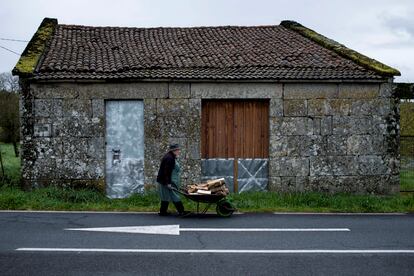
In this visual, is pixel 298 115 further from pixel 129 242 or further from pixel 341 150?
pixel 129 242

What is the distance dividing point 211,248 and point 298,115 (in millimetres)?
7889

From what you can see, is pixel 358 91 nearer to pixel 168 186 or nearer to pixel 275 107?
pixel 275 107

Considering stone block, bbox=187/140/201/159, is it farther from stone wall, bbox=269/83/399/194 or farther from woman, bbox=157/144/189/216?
woman, bbox=157/144/189/216

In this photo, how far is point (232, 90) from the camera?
15.9m

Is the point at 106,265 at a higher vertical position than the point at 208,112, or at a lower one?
lower

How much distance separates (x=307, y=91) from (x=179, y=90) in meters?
3.77

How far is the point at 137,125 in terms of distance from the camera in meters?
16.0

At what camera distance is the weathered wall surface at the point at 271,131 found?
15.7m

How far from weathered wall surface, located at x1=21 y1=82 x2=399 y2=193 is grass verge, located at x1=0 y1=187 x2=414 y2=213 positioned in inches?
33.0

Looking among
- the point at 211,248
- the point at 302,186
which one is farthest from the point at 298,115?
the point at 211,248

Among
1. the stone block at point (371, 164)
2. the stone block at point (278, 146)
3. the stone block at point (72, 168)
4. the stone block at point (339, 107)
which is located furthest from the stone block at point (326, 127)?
the stone block at point (72, 168)

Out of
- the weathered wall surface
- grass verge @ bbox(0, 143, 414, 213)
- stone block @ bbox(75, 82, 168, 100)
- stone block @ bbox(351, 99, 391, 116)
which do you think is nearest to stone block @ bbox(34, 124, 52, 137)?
the weathered wall surface

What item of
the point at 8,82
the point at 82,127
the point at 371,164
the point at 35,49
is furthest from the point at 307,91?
the point at 8,82

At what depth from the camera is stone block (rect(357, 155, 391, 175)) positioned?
16.3 meters
